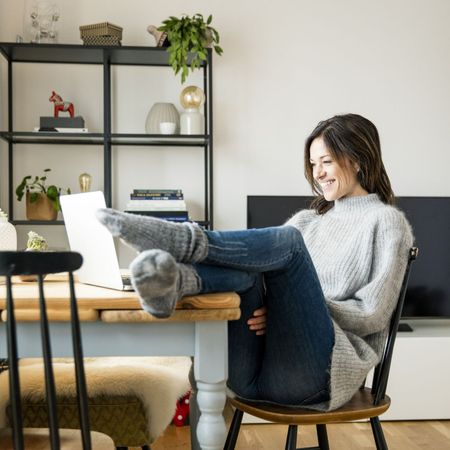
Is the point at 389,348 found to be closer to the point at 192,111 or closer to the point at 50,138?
the point at 192,111

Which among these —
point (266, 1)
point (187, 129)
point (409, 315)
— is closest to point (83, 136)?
point (187, 129)

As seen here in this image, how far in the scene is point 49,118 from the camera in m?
3.34

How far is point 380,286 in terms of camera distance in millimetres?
1670

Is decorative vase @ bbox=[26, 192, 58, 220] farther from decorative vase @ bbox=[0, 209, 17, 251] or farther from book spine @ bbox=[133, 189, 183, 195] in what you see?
decorative vase @ bbox=[0, 209, 17, 251]

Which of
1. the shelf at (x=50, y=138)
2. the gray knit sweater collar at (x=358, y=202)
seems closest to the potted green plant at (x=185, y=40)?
the shelf at (x=50, y=138)

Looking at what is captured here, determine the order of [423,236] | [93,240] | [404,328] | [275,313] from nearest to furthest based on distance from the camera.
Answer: [93,240] → [275,313] → [404,328] → [423,236]

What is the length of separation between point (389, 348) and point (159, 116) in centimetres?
203

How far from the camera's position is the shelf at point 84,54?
129 inches

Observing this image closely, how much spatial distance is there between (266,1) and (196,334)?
271 cm

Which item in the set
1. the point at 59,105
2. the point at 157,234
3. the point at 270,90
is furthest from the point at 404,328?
the point at 157,234

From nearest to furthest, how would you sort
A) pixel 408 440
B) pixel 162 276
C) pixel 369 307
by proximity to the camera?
pixel 162 276 < pixel 369 307 < pixel 408 440

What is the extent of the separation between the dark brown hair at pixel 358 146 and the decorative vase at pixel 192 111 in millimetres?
1489

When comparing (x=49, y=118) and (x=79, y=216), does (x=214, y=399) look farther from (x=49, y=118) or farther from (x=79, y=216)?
(x=49, y=118)

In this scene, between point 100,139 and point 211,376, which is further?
point 100,139
